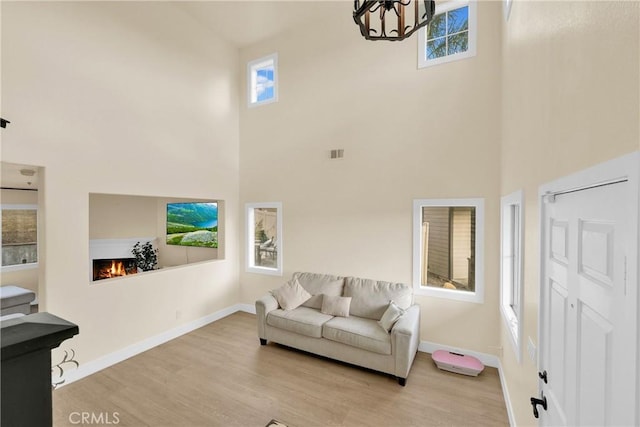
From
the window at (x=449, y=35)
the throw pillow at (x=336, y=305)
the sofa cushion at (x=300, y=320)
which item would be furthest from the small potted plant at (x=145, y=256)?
the window at (x=449, y=35)

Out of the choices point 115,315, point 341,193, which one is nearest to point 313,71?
point 341,193

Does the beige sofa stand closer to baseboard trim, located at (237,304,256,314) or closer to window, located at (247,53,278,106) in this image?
baseboard trim, located at (237,304,256,314)

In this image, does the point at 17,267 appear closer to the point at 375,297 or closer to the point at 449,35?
the point at 375,297

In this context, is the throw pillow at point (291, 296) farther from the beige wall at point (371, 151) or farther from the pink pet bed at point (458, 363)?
the pink pet bed at point (458, 363)

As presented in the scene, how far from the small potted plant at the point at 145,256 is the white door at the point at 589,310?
6605 mm

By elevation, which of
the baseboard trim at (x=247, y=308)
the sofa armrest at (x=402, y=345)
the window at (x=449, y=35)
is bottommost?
the baseboard trim at (x=247, y=308)

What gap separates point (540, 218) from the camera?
1687 mm

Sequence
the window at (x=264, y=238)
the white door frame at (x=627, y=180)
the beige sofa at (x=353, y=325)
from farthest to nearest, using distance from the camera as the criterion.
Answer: the window at (x=264, y=238) → the beige sofa at (x=353, y=325) → the white door frame at (x=627, y=180)

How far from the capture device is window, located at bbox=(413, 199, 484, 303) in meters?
3.63

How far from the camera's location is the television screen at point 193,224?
18.2ft

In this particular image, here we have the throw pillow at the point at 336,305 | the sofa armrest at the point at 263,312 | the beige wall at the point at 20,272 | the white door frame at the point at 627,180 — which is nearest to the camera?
the white door frame at the point at 627,180

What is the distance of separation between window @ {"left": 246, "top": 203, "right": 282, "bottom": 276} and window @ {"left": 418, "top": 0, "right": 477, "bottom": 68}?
135 inches

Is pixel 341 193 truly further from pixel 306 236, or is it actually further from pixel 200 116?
pixel 200 116

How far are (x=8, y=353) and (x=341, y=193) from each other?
14.0 feet
